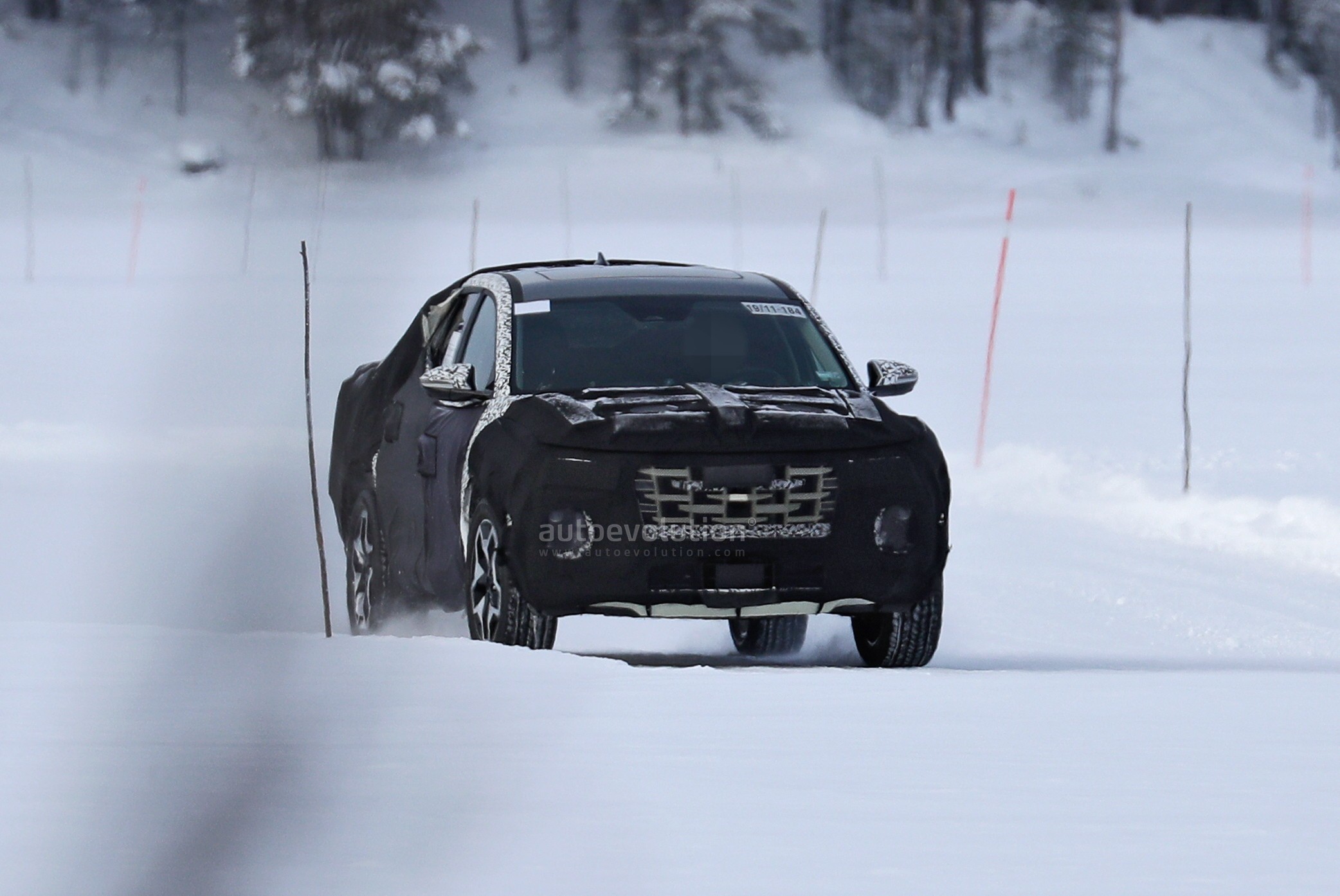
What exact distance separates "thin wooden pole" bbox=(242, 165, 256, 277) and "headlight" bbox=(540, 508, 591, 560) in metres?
5.18

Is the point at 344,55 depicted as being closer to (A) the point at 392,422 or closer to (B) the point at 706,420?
(B) the point at 706,420

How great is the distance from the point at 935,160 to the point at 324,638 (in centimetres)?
5515

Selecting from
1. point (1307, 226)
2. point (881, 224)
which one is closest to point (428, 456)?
point (881, 224)

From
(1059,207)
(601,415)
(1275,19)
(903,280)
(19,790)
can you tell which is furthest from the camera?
(1275,19)

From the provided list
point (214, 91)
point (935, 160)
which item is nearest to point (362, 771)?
point (214, 91)

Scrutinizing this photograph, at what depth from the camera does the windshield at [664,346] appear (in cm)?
720

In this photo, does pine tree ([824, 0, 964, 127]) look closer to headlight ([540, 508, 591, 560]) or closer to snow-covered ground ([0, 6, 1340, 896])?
snow-covered ground ([0, 6, 1340, 896])

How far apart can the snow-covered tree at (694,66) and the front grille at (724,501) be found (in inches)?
2010

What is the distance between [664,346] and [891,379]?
30.7 inches

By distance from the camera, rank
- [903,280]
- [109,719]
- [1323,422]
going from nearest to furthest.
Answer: [109,719]
[1323,422]
[903,280]

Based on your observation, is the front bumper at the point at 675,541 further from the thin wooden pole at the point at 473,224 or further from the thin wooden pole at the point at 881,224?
the thin wooden pole at the point at 881,224

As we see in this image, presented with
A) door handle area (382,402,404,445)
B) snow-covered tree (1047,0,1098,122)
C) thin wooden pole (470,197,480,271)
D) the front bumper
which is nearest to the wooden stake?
snow-covered tree (1047,0,1098,122)

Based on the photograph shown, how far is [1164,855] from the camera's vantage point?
325 cm

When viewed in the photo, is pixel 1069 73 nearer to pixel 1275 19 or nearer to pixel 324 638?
pixel 1275 19
